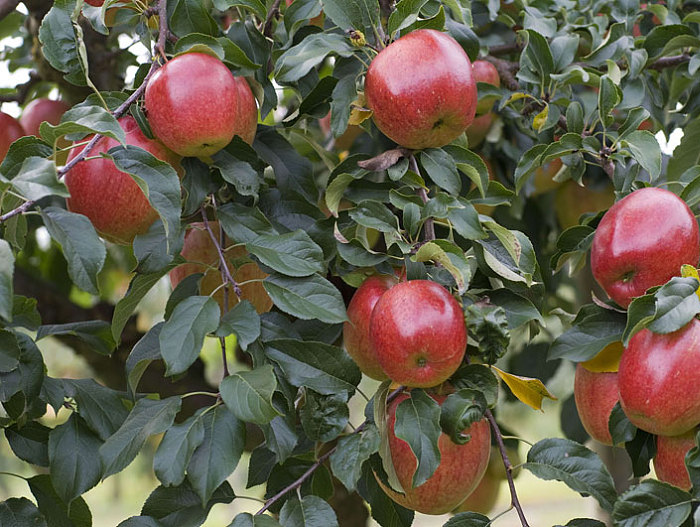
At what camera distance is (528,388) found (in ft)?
2.43

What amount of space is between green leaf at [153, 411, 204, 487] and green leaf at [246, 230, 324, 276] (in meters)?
0.14

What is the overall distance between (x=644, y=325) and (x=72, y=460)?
51 cm

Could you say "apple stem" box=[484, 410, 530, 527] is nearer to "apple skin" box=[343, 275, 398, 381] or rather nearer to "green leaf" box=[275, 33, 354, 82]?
"apple skin" box=[343, 275, 398, 381]

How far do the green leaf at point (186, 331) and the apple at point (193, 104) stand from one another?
14cm

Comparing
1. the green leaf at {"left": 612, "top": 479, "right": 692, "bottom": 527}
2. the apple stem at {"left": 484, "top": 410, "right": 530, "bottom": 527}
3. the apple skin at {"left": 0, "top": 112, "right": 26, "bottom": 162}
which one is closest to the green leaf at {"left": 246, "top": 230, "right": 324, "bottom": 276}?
the apple stem at {"left": 484, "top": 410, "right": 530, "bottom": 527}

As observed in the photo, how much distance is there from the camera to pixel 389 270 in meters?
0.76

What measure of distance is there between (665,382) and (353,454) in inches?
10.1

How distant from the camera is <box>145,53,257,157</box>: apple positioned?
0.71 metres

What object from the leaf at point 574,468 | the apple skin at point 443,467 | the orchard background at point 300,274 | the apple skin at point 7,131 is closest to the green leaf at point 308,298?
the orchard background at point 300,274

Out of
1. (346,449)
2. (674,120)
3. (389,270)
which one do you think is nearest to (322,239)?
(389,270)

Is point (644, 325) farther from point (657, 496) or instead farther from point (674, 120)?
point (674, 120)

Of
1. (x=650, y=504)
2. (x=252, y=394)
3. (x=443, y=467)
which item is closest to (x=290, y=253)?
(x=252, y=394)

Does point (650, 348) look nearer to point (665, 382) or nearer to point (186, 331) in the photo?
point (665, 382)

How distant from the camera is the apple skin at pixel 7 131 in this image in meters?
0.98
